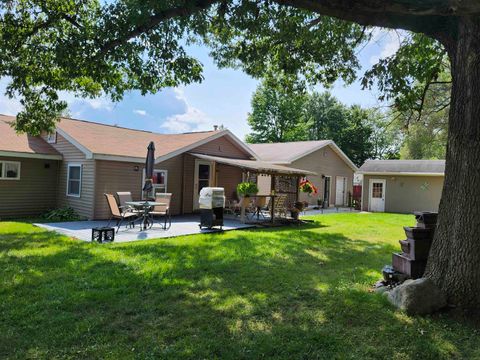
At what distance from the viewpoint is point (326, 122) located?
40719 millimetres

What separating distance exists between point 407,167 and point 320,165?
16.9 ft

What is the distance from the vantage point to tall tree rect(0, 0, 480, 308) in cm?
410

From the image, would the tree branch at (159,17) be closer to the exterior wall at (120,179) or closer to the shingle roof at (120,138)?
the shingle roof at (120,138)

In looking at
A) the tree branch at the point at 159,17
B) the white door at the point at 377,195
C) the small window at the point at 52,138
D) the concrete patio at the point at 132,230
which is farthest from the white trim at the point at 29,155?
the white door at the point at 377,195

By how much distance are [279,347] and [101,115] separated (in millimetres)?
157329

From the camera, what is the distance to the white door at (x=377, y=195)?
21922mm

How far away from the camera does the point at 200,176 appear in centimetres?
1540

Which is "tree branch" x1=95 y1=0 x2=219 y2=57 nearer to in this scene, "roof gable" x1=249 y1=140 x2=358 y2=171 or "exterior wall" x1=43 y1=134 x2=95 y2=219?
"exterior wall" x1=43 y1=134 x2=95 y2=219

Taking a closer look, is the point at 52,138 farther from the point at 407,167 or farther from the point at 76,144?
the point at 407,167

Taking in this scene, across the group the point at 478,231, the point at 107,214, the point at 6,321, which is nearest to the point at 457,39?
the point at 478,231

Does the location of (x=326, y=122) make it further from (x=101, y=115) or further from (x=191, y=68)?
(x=101, y=115)

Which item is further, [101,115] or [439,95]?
[101,115]

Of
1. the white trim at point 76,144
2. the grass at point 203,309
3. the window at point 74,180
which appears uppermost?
the white trim at point 76,144

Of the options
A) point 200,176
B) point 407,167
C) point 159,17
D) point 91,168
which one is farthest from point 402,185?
point 159,17
